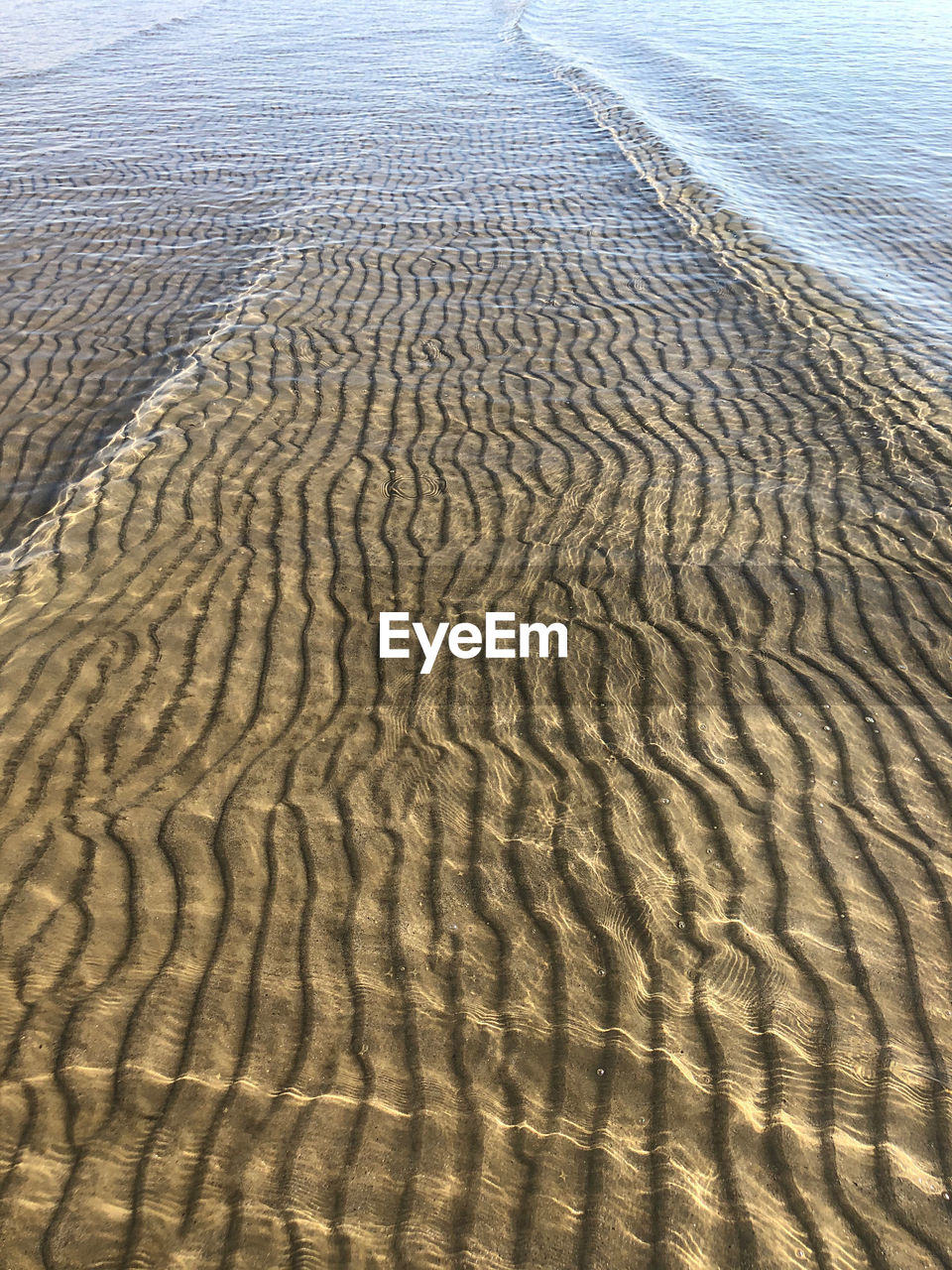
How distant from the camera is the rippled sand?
11.5ft

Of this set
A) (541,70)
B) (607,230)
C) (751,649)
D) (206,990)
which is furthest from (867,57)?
(206,990)

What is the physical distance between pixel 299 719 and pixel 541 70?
75.1 ft

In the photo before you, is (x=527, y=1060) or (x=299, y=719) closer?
(x=527, y=1060)

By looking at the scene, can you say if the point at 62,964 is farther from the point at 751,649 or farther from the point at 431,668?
the point at 751,649

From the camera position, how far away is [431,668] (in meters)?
5.84

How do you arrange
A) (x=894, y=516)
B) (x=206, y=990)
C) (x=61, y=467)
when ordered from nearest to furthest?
(x=206, y=990) → (x=894, y=516) → (x=61, y=467)

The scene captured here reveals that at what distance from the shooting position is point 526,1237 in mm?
3342

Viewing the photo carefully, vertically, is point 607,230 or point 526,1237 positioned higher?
point 607,230

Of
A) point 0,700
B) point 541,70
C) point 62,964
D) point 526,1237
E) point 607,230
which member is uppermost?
point 541,70

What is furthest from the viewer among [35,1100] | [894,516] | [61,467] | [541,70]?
[541,70]

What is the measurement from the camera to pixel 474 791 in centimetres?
502

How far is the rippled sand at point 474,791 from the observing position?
350 centimetres

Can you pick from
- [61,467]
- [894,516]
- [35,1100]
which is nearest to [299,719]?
[35,1100]

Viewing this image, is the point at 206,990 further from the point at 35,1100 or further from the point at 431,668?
the point at 431,668
